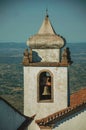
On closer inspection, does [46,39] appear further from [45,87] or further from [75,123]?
[75,123]

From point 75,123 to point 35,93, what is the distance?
2779 mm

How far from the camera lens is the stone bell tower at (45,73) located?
19688 mm

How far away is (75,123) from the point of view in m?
18.0

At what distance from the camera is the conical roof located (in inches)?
780

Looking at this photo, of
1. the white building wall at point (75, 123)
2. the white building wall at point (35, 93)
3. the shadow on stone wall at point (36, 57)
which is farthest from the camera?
A: the shadow on stone wall at point (36, 57)

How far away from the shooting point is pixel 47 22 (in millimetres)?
20250

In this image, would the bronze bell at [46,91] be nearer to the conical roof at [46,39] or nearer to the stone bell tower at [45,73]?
the stone bell tower at [45,73]

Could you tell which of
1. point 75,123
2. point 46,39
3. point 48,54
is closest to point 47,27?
point 46,39

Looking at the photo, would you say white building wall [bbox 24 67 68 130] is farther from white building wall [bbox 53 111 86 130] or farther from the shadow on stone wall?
white building wall [bbox 53 111 86 130]

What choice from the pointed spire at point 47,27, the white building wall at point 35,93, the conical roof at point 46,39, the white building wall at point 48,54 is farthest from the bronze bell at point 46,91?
the pointed spire at point 47,27

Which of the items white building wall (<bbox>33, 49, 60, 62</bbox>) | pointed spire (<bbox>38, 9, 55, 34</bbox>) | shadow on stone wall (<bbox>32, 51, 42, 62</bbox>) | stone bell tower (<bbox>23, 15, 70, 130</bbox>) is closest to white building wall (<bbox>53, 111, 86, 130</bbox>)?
stone bell tower (<bbox>23, 15, 70, 130</bbox>)

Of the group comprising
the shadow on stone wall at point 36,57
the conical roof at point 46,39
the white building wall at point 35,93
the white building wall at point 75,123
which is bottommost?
the white building wall at point 75,123

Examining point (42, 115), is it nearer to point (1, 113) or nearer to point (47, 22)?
point (1, 113)

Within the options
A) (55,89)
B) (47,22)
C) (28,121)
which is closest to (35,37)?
(47,22)
